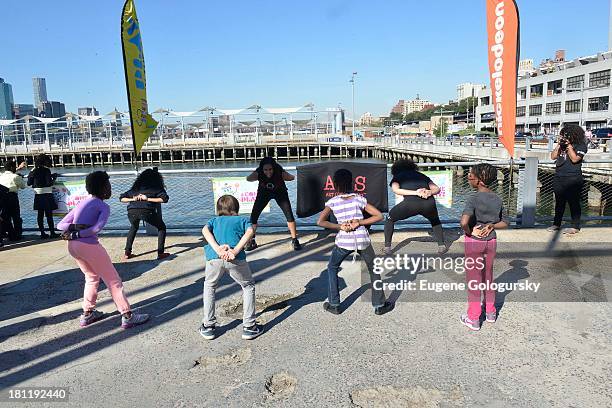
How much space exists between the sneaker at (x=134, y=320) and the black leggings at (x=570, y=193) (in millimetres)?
6587

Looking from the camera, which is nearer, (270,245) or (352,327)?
(352,327)

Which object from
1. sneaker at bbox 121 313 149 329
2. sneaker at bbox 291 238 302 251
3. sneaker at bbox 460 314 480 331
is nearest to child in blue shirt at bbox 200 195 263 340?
sneaker at bbox 121 313 149 329

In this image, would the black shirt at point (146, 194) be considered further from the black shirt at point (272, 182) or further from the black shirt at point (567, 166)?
the black shirt at point (567, 166)

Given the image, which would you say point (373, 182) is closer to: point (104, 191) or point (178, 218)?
point (104, 191)

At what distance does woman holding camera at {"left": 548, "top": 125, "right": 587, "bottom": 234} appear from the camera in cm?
662

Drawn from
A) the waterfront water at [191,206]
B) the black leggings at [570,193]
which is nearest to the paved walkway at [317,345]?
the black leggings at [570,193]

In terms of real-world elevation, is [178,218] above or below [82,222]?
below

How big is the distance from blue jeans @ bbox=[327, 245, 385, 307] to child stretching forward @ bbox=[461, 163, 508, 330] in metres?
0.88

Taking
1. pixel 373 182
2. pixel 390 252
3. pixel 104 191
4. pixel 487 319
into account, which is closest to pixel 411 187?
pixel 390 252

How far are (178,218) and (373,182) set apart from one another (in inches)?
224

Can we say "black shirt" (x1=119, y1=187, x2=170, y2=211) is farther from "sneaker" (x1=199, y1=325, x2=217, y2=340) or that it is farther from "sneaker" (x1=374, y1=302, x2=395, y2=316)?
"sneaker" (x1=374, y1=302, x2=395, y2=316)

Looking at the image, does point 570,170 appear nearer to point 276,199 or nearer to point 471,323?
point 471,323

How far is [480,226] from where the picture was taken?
3953 millimetres

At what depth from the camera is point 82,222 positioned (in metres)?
4.06
